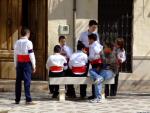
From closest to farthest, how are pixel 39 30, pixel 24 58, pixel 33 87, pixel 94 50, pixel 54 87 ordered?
pixel 24 58 → pixel 94 50 → pixel 54 87 → pixel 33 87 → pixel 39 30

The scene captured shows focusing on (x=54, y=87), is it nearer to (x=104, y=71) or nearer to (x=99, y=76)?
(x=99, y=76)

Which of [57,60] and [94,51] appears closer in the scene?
[94,51]

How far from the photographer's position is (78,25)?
17.0 metres

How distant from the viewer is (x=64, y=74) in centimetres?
1473

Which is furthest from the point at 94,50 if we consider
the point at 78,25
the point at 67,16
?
the point at 67,16

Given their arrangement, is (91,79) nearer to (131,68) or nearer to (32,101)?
(32,101)

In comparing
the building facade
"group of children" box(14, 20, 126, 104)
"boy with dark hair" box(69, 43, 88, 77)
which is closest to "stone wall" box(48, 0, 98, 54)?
the building facade

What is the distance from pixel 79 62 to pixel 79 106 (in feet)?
4.39

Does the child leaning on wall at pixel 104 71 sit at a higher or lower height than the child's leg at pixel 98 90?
higher

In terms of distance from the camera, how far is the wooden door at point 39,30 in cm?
1731

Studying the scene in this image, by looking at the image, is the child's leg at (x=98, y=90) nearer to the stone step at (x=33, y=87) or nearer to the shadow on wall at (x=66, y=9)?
the stone step at (x=33, y=87)

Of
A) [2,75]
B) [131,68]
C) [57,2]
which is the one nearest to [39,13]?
[57,2]

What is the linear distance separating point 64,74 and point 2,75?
331 centimetres

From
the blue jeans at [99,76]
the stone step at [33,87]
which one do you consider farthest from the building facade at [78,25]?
the blue jeans at [99,76]
